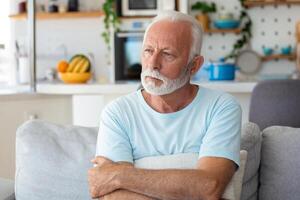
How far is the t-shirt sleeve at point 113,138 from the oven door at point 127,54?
394cm

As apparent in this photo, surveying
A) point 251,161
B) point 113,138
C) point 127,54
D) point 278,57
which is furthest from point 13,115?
point 278,57

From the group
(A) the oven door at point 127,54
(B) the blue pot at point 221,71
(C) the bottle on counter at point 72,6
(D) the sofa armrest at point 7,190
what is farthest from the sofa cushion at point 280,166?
(C) the bottle on counter at point 72,6

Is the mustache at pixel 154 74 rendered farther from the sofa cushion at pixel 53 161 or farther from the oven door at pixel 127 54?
the oven door at pixel 127 54

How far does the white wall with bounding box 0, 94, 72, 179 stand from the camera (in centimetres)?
366

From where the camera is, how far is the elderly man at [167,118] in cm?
182

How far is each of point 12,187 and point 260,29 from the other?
4.73 meters

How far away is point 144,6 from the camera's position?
6.17m

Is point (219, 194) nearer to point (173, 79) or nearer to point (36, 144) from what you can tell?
point (173, 79)

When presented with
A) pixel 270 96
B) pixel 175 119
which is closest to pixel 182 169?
pixel 175 119

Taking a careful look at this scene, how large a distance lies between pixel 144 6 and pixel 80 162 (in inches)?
167

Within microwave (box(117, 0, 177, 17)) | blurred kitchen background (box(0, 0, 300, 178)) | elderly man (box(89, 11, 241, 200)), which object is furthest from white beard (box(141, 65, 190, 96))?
microwave (box(117, 0, 177, 17))

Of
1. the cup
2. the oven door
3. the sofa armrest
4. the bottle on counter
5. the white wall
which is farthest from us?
the bottle on counter

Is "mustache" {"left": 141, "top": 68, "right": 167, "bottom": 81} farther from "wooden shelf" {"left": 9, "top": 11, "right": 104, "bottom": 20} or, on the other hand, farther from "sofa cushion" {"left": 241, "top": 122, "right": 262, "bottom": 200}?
"wooden shelf" {"left": 9, "top": 11, "right": 104, "bottom": 20}

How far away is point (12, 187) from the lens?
2.29 metres
